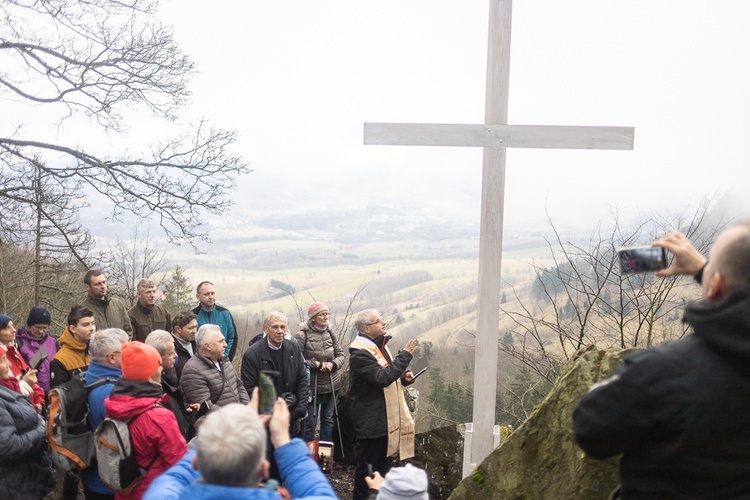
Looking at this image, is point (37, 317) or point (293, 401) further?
point (37, 317)

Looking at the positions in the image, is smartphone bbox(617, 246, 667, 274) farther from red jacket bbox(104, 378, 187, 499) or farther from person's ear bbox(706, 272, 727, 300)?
red jacket bbox(104, 378, 187, 499)

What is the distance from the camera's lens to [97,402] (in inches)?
139

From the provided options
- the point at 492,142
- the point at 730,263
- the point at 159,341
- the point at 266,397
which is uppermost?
the point at 492,142

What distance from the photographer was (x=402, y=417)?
5.11m


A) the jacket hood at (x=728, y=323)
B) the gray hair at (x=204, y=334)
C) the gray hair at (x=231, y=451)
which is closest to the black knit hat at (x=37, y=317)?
the gray hair at (x=204, y=334)

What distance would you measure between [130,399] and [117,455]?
0.29 metres

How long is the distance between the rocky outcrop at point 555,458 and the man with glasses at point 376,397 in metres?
1.27

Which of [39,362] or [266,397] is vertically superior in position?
[266,397]

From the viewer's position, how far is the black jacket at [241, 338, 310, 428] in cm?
518

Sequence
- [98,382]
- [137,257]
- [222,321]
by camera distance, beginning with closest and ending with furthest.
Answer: [98,382] → [222,321] → [137,257]

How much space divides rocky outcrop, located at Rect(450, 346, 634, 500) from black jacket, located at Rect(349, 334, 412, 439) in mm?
1208

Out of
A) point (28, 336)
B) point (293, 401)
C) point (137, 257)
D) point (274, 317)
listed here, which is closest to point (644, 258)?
point (293, 401)

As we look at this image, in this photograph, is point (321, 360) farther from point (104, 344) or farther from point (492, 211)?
point (104, 344)

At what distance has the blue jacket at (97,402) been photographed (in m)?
3.53
